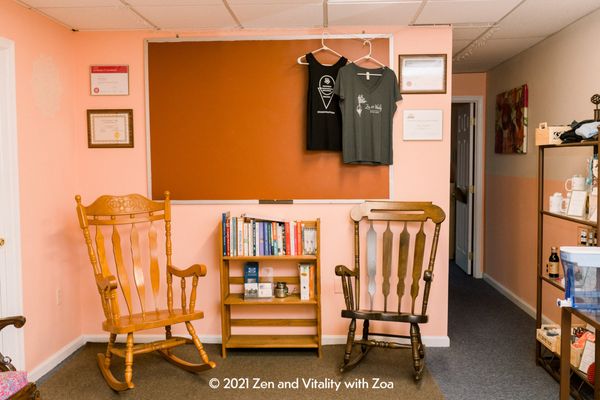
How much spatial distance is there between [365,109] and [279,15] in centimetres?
84

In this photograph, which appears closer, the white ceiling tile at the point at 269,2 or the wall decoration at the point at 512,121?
the white ceiling tile at the point at 269,2

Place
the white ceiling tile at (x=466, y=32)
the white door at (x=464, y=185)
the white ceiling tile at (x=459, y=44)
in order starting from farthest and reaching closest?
the white door at (x=464, y=185) → the white ceiling tile at (x=459, y=44) → the white ceiling tile at (x=466, y=32)

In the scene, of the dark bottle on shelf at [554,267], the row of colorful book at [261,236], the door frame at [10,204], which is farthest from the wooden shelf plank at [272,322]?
the dark bottle on shelf at [554,267]

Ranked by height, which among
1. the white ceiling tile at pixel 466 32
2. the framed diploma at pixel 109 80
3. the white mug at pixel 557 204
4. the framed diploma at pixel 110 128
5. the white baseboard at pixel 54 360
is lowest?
the white baseboard at pixel 54 360

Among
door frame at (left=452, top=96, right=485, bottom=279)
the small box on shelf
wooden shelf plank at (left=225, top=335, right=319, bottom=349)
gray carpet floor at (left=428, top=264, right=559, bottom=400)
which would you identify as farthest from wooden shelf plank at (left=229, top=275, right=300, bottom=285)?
door frame at (left=452, top=96, right=485, bottom=279)

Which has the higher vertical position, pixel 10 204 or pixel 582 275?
pixel 10 204

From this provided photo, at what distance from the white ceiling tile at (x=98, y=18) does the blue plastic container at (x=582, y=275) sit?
2.81 m

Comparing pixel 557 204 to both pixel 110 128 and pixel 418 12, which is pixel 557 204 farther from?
pixel 110 128

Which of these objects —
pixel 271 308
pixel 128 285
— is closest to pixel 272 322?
pixel 271 308

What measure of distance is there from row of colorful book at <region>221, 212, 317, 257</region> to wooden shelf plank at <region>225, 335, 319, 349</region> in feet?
1.99

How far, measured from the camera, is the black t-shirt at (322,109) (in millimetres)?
3791

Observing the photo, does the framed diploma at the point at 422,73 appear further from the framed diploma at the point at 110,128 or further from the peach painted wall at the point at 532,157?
the framed diploma at the point at 110,128

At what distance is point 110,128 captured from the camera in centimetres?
395

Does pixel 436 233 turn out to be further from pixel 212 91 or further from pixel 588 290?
pixel 212 91
